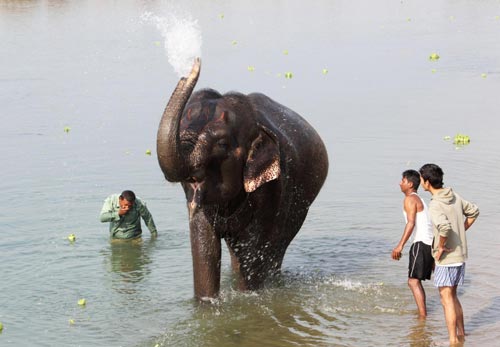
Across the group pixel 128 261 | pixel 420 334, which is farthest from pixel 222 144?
pixel 128 261

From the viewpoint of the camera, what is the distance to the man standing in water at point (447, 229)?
28.8 feet

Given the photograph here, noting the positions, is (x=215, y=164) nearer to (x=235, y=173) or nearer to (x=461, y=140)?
(x=235, y=173)

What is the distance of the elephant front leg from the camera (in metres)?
10.0

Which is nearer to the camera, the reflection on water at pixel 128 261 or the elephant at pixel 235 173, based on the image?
the elephant at pixel 235 173

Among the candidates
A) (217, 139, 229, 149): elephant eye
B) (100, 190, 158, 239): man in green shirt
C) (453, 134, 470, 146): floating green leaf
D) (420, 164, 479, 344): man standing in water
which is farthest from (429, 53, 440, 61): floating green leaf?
(420, 164, 479, 344): man standing in water

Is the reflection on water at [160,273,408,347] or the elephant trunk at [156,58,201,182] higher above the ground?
the elephant trunk at [156,58,201,182]

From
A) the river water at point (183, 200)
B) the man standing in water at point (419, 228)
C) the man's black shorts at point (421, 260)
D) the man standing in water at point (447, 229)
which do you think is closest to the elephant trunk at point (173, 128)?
the river water at point (183, 200)

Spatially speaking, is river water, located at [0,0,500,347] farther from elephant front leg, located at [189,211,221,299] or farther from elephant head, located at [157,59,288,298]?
elephant head, located at [157,59,288,298]

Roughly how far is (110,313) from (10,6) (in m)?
42.3

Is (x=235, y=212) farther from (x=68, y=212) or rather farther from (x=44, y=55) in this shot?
(x=44, y=55)

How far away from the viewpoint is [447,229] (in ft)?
28.5

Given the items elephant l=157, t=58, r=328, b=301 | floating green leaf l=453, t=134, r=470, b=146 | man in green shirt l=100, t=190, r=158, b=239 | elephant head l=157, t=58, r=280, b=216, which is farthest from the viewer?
floating green leaf l=453, t=134, r=470, b=146

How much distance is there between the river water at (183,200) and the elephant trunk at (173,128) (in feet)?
3.75

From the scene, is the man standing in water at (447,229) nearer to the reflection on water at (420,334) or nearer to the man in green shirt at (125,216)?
the reflection on water at (420,334)
